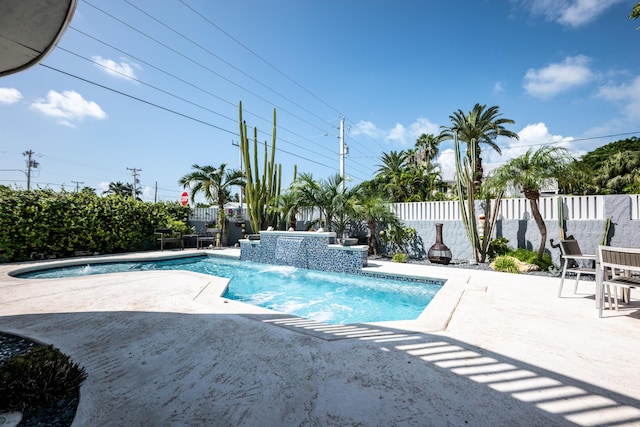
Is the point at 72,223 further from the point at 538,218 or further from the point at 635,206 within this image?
the point at 635,206

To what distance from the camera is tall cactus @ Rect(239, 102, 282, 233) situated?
521 inches

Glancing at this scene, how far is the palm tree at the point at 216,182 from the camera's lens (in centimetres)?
1467

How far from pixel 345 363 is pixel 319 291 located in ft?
14.9

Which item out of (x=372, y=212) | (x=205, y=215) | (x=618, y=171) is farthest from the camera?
(x=618, y=171)

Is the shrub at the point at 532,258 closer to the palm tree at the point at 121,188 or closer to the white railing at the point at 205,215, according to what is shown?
the white railing at the point at 205,215

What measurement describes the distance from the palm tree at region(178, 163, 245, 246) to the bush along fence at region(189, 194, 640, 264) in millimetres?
8888

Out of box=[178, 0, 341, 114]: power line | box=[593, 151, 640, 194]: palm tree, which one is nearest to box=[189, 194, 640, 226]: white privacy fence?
box=[178, 0, 341, 114]: power line

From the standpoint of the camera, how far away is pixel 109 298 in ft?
15.4

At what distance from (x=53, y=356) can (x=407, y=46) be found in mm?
14169

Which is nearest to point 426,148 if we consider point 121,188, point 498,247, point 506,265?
point 498,247

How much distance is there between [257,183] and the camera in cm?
1345

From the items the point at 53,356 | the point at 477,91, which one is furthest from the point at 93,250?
the point at 477,91

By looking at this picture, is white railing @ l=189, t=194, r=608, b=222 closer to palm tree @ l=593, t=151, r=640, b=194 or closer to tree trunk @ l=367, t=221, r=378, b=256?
tree trunk @ l=367, t=221, r=378, b=256

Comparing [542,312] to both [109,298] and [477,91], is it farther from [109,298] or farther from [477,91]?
[477,91]
